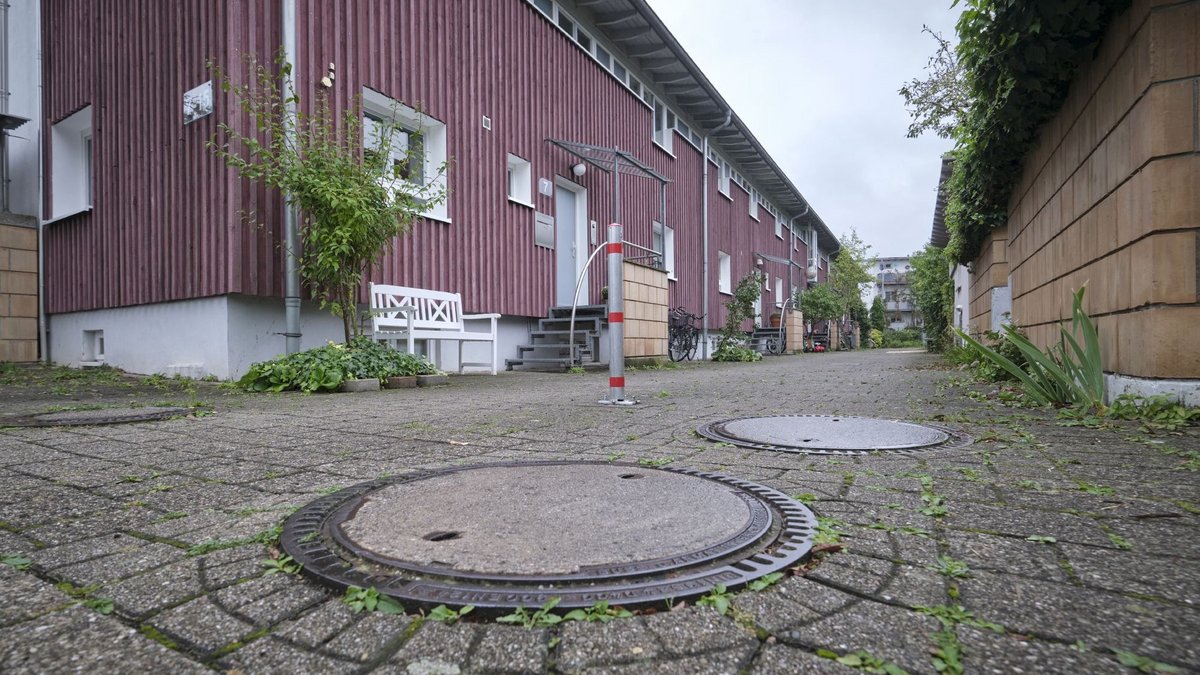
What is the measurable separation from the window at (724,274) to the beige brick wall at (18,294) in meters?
14.9

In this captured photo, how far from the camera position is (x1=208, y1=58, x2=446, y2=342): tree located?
5570mm

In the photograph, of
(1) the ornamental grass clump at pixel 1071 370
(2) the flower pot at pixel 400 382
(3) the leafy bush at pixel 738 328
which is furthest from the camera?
(3) the leafy bush at pixel 738 328

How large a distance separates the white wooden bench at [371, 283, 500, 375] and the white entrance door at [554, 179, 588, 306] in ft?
10.2

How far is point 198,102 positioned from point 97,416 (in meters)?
4.22

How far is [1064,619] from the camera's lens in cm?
106

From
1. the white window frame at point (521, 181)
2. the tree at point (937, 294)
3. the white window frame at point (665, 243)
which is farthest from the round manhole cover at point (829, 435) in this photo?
the tree at point (937, 294)

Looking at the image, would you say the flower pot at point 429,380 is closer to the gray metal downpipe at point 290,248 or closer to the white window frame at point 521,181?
the gray metal downpipe at point 290,248

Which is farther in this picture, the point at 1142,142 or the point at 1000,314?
the point at 1000,314

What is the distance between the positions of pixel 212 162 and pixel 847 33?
72.2 ft

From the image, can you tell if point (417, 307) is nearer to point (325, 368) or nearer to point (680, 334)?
point (325, 368)

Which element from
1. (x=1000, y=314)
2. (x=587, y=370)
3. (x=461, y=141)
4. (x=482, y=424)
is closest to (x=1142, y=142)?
(x=482, y=424)

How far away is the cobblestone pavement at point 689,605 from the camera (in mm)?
962

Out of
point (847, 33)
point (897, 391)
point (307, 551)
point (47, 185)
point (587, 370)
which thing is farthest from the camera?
point (847, 33)

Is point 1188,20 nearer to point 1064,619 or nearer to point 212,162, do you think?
point 1064,619
